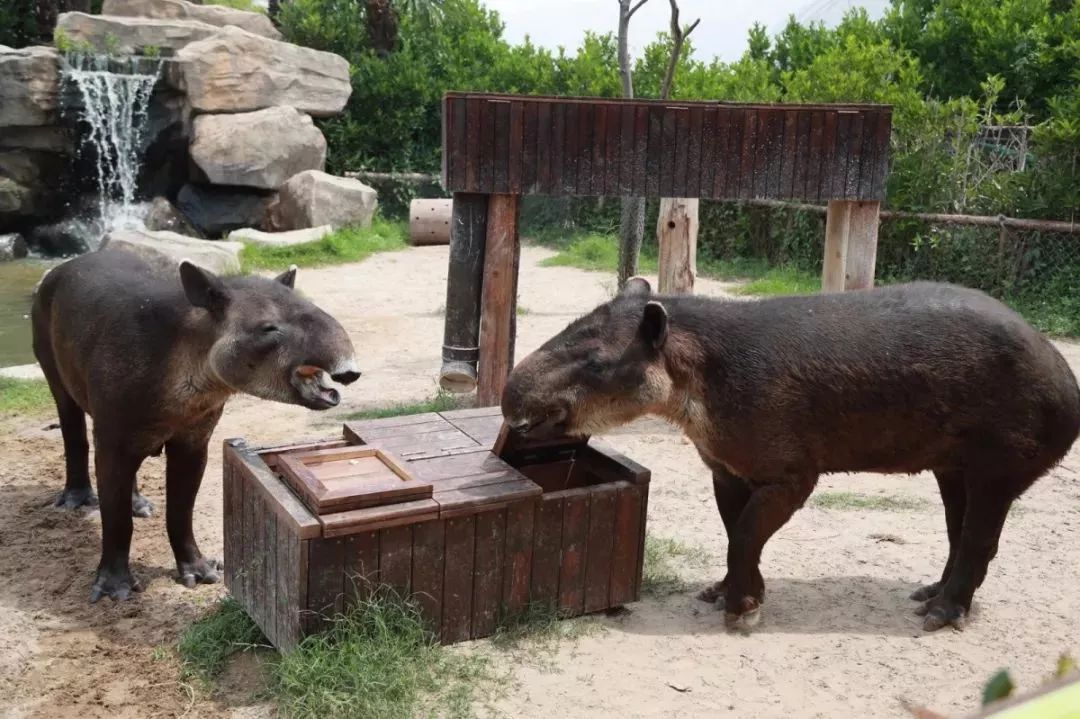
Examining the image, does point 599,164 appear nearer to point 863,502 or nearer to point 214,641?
point 863,502

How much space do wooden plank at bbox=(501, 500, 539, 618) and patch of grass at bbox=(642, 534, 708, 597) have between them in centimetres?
87

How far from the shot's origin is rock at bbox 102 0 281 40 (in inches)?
757

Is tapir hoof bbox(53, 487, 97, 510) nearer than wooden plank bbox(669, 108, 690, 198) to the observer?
Yes

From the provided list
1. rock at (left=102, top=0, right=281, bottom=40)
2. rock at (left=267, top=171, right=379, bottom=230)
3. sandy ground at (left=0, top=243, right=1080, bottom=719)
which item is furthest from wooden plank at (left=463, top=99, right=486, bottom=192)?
rock at (left=102, top=0, right=281, bottom=40)

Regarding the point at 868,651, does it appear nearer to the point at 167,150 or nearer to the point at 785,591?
the point at 785,591

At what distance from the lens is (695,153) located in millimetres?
7379

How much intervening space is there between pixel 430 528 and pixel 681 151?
3.87 m

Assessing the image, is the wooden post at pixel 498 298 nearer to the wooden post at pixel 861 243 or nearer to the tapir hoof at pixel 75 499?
the wooden post at pixel 861 243

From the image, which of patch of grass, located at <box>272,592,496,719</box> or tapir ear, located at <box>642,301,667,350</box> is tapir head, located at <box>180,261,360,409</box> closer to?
patch of grass, located at <box>272,592,496,719</box>

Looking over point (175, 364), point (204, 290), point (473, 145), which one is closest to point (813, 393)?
point (204, 290)

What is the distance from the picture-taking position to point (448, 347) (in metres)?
7.74

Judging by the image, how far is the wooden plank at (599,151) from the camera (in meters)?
7.22

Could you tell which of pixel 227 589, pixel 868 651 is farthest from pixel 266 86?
pixel 868 651

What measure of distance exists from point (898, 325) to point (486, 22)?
66.0ft
